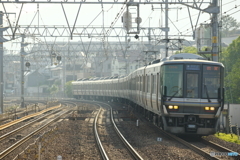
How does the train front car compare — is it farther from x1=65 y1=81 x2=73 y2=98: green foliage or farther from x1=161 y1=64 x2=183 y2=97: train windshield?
x1=65 y1=81 x2=73 y2=98: green foliage

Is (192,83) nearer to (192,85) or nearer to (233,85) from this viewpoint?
(192,85)

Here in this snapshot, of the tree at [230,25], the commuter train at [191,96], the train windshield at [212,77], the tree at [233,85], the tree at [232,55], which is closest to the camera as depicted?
the commuter train at [191,96]

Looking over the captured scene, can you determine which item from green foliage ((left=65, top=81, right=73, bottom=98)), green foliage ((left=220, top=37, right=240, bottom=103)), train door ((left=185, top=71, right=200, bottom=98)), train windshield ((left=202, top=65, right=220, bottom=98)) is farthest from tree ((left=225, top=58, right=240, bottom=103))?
green foliage ((left=65, top=81, right=73, bottom=98))

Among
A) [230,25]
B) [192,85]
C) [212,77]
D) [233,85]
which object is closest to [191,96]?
[192,85]

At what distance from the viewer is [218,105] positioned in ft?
52.1

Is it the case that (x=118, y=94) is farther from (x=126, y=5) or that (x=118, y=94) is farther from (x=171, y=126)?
(x=171, y=126)

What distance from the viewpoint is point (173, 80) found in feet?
53.0

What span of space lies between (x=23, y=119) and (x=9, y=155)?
14.0m

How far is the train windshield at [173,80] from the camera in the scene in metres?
16.0

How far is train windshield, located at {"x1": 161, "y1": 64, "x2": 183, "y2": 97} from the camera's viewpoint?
52.5 ft

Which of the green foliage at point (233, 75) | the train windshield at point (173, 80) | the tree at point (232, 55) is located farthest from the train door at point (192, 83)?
the tree at point (232, 55)

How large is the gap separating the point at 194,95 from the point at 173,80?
34.8 inches

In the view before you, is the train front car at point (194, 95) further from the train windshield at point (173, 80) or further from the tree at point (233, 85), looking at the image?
the tree at point (233, 85)

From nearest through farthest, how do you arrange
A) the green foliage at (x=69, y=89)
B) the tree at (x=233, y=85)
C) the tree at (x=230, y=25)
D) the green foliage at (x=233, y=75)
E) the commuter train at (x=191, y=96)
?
1. the commuter train at (x=191, y=96)
2. the tree at (x=233, y=85)
3. the green foliage at (x=233, y=75)
4. the green foliage at (x=69, y=89)
5. the tree at (x=230, y=25)
